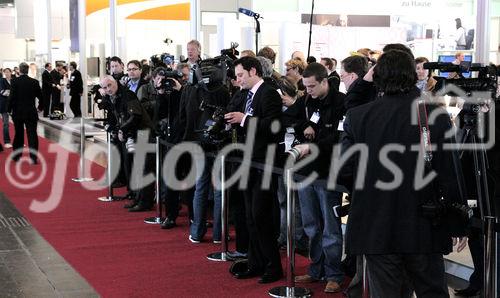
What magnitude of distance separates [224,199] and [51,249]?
1.67 metres

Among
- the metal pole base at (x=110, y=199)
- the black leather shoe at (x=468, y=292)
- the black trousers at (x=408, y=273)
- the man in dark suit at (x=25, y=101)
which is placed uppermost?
the man in dark suit at (x=25, y=101)

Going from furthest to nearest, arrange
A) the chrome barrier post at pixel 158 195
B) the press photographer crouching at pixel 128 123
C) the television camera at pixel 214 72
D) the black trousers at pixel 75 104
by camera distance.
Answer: the black trousers at pixel 75 104 → the press photographer crouching at pixel 128 123 → the chrome barrier post at pixel 158 195 → the television camera at pixel 214 72

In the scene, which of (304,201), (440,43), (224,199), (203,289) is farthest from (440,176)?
(440,43)

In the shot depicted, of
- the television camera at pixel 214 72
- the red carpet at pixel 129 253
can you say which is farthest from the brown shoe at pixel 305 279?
the television camera at pixel 214 72

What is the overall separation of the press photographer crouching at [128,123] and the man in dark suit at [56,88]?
45.3 ft

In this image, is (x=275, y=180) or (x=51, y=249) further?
(x=51, y=249)

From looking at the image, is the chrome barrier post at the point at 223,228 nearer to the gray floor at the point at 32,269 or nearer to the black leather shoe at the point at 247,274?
the black leather shoe at the point at 247,274

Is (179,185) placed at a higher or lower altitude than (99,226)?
higher

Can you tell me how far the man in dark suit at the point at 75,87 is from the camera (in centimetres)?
1936

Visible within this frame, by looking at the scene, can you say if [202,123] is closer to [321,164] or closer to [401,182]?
[321,164]

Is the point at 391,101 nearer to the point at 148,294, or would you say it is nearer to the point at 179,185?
the point at 148,294

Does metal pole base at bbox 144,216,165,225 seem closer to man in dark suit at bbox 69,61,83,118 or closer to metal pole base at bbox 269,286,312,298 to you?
metal pole base at bbox 269,286,312,298

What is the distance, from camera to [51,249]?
625 centimetres

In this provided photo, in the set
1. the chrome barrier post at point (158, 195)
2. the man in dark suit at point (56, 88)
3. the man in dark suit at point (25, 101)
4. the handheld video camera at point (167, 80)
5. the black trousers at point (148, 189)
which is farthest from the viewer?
the man in dark suit at point (56, 88)
